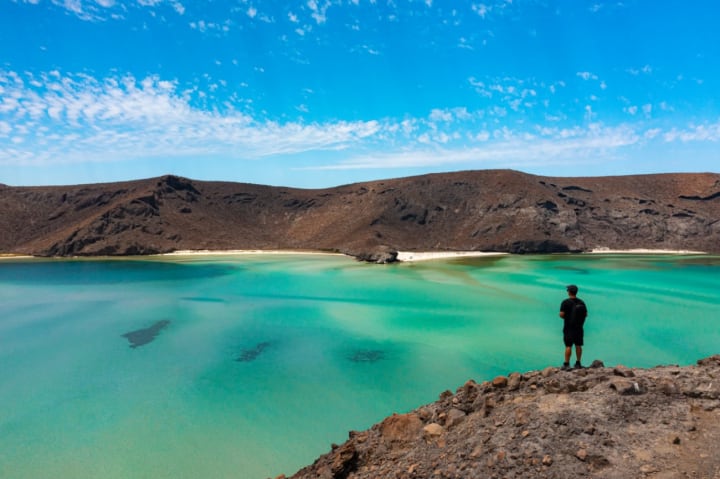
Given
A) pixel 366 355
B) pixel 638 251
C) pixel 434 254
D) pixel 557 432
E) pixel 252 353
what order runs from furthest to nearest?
pixel 638 251
pixel 434 254
pixel 252 353
pixel 366 355
pixel 557 432

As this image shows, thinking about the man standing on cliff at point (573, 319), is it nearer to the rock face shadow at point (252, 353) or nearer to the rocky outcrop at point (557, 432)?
the rocky outcrop at point (557, 432)

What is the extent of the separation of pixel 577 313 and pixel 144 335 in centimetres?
1993

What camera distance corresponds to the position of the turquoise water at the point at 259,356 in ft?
32.5

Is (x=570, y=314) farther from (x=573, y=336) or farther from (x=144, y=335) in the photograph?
(x=144, y=335)

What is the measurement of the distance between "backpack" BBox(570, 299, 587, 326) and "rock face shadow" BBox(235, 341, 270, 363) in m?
12.4

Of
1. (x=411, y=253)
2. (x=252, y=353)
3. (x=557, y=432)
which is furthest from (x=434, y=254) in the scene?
(x=557, y=432)

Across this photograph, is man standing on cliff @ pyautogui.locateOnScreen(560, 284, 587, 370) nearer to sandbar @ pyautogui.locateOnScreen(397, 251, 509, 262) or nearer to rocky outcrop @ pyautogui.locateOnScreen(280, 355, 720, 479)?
rocky outcrop @ pyautogui.locateOnScreen(280, 355, 720, 479)

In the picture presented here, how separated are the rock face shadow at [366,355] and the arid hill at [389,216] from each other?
52.5 metres

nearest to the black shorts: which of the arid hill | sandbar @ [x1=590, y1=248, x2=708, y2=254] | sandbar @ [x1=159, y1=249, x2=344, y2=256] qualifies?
the arid hill

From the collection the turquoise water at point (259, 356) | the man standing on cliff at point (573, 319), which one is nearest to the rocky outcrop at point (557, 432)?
the man standing on cliff at point (573, 319)

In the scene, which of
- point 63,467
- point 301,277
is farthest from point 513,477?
point 301,277

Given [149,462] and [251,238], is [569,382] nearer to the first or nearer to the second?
[149,462]

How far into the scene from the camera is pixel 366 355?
54.1 feet

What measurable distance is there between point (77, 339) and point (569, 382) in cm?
2193
